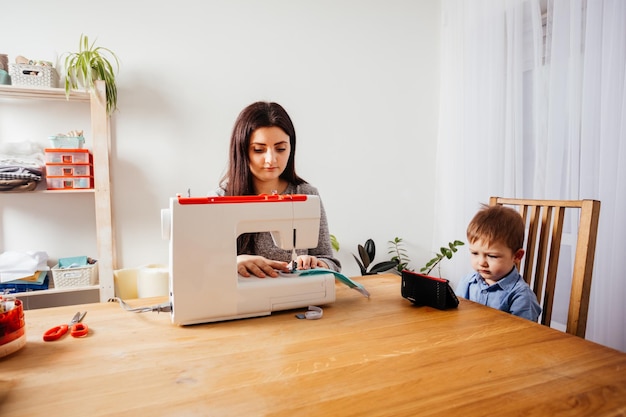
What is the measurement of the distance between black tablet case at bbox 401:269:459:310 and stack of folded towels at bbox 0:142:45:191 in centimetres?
219

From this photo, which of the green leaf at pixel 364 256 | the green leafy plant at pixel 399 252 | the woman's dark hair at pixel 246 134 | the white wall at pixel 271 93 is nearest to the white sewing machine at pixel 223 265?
the woman's dark hair at pixel 246 134

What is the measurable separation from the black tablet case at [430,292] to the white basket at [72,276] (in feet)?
6.65

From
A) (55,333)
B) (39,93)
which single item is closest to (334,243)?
(39,93)

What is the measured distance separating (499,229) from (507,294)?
0.23m

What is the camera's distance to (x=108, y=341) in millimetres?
904

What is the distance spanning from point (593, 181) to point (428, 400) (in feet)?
6.45

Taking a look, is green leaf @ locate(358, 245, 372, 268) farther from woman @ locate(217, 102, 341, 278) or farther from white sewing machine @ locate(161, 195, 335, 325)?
white sewing machine @ locate(161, 195, 335, 325)

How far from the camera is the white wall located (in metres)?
2.61

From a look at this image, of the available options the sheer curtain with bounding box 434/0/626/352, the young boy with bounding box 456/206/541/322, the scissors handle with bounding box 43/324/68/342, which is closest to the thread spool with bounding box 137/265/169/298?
the scissors handle with bounding box 43/324/68/342

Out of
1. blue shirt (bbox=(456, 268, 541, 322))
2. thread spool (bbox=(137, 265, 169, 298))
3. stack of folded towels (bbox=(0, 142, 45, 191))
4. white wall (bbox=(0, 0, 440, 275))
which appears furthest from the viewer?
white wall (bbox=(0, 0, 440, 275))

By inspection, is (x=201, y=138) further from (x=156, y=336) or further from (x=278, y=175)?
(x=156, y=336)

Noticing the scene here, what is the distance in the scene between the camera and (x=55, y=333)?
3.06ft

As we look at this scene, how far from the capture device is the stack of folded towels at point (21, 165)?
86.0 inches

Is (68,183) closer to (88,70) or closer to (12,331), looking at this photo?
(88,70)
